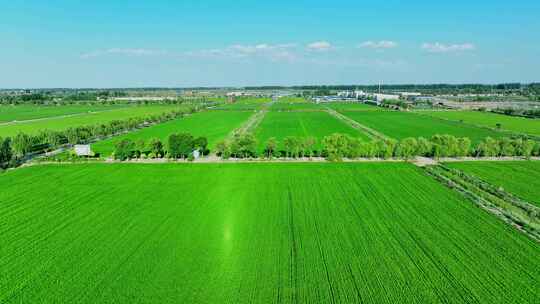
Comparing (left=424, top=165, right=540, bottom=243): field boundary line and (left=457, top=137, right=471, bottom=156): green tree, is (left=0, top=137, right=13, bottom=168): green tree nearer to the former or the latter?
(left=424, top=165, right=540, bottom=243): field boundary line

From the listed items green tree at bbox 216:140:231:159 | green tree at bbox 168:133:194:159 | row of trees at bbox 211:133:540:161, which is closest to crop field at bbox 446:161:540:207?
row of trees at bbox 211:133:540:161

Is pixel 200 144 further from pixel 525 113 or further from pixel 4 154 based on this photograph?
pixel 525 113

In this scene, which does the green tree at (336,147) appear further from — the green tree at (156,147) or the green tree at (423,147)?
the green tree at (156,147)

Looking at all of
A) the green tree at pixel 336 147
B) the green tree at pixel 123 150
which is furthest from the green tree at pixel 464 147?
the green tree at pixel 123 150

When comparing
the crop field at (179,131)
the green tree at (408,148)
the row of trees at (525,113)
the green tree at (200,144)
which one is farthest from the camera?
the row of trees at (525,113)

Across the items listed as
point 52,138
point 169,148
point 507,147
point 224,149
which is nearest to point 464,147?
point 507,147

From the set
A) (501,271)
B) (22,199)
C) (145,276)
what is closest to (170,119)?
(22,199)

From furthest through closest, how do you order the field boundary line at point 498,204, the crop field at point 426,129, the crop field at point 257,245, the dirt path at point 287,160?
the crop field at point 426,129, the dirt path at point 287,160, the field boundary line at point 498,204, the crop field at point 257,245
